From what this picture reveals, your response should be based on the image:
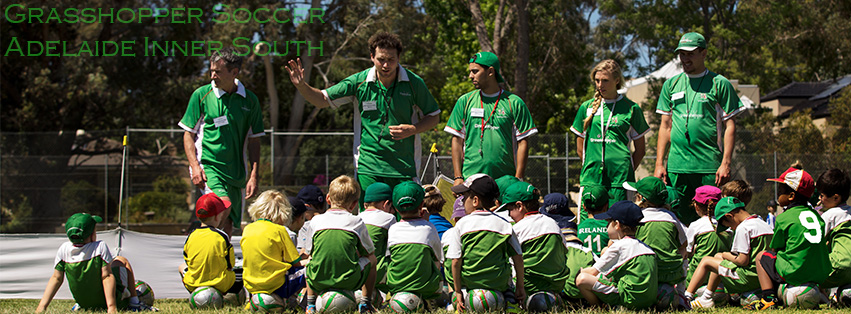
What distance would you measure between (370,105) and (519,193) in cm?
174

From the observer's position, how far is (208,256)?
19.8ft

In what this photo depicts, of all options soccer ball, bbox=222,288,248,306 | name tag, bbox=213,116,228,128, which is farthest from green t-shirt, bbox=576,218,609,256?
name tag, bbox=213,116,228,128

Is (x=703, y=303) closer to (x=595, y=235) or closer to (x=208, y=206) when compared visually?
(x=595, y=235)

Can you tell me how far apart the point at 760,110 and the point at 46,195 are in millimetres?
21628

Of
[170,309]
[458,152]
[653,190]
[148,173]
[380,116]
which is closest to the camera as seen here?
[653,190]

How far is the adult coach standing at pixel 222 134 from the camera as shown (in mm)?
7094

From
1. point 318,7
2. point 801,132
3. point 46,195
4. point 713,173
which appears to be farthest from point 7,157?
point 801,132

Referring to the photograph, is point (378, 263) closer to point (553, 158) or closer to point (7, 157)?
point (553, 158)

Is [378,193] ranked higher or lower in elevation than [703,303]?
higher

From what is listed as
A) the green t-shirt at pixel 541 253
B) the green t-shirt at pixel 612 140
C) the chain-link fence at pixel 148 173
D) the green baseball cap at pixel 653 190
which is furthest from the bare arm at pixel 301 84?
the chain-link fence at pixel 148 173

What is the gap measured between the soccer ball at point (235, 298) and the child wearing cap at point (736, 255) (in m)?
3.59

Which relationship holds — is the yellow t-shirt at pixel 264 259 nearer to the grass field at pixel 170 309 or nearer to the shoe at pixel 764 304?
the grass field at pixel 170 309

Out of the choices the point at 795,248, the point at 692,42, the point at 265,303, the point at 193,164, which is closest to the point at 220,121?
the point at 193,164

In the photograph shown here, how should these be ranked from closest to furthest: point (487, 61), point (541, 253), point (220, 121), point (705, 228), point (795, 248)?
point (541, 253) < point (795, 248) < point (705, 228) < point (487, 61) < point (220, 121)
